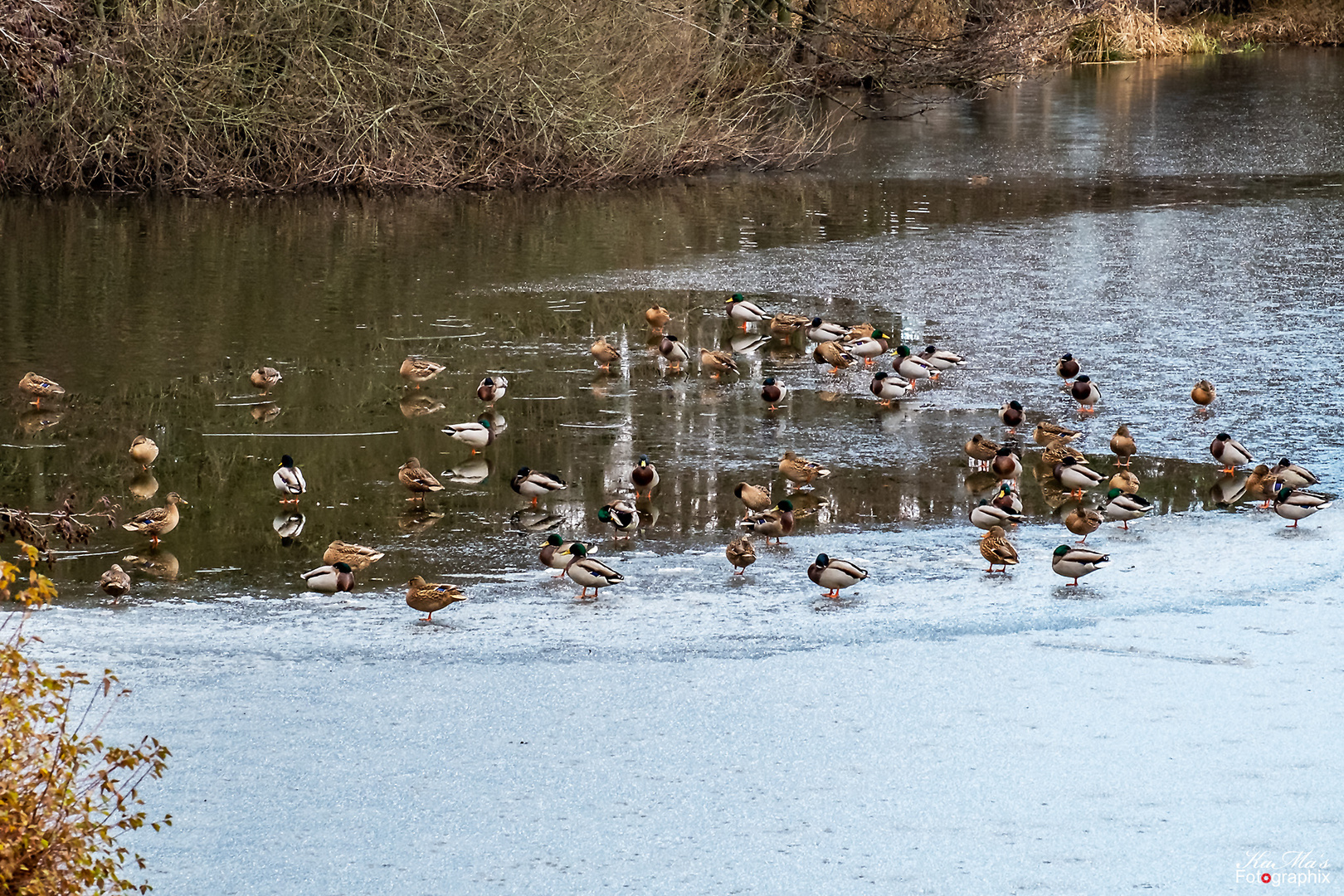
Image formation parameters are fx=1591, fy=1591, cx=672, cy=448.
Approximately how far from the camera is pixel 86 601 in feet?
25.0

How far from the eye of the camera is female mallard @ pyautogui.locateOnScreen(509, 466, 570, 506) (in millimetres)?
9203

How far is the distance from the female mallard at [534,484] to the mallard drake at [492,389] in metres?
1.98

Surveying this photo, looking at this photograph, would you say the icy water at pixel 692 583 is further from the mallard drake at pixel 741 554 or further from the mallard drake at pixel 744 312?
the mallard drake at pixel 744 312

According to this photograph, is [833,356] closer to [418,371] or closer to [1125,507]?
[418,371]

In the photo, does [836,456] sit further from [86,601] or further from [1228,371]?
[86,601]

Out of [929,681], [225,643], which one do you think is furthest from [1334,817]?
[225,643]

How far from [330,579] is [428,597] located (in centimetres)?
67

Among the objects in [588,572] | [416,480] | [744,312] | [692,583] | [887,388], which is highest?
[744,312]

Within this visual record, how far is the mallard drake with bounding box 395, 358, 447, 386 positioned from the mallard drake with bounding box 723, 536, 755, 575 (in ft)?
14.1

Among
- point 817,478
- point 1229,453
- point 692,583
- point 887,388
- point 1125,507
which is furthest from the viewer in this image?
point 887,388

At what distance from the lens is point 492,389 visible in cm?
1116

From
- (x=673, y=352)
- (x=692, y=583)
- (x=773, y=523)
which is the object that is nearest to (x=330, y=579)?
(x=692, y=583)

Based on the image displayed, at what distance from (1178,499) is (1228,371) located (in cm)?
305

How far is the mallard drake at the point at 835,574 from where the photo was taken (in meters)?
7.62
